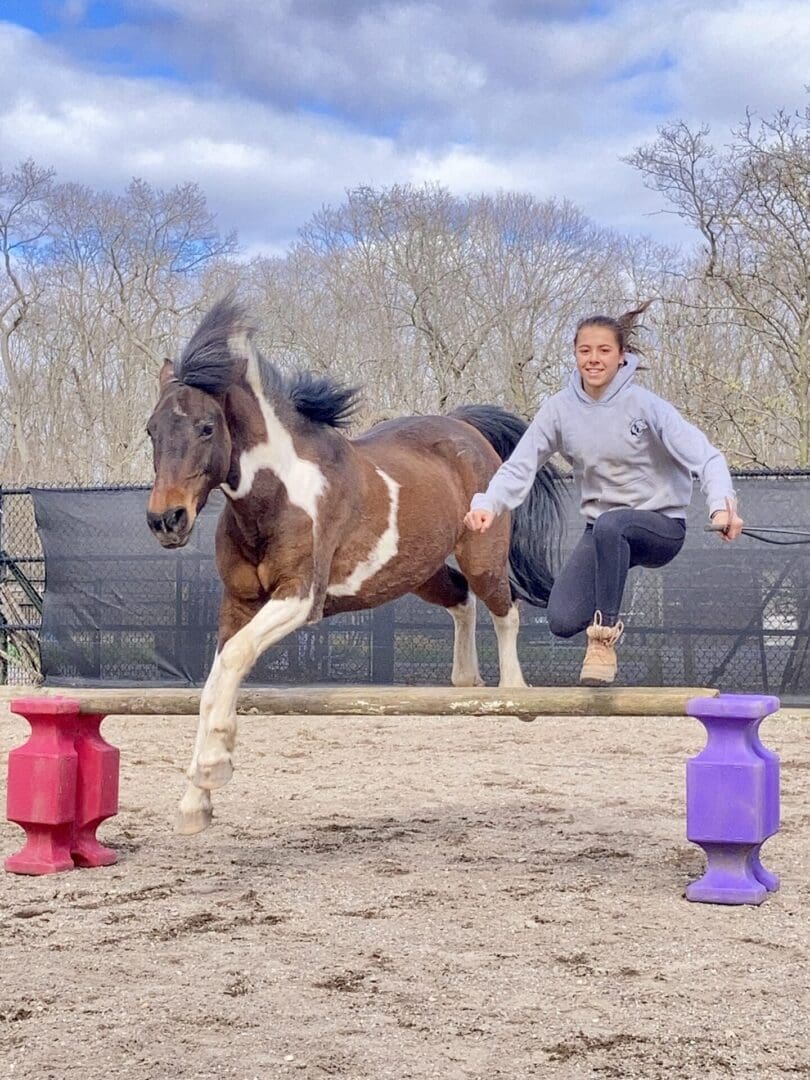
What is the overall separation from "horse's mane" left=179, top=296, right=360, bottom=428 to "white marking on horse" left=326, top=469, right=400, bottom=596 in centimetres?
41

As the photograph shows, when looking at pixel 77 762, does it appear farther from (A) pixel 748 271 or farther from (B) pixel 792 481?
(A) pixel 748 271

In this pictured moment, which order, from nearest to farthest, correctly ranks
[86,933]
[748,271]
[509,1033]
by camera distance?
1. [509,1033]
2. [86,933]
3. [748,271]

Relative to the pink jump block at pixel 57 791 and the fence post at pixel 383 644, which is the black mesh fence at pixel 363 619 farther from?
the pink jump block at pixel 57 791

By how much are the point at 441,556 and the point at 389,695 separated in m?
1.11

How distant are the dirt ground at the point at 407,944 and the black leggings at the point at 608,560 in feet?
3.32

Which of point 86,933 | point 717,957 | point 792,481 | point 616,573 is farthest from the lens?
point 792,481

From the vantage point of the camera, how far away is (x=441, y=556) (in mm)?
5574

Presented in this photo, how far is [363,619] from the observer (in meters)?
10.8

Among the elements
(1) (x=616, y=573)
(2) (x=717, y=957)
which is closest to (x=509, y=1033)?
(2) (x=717, y=957)

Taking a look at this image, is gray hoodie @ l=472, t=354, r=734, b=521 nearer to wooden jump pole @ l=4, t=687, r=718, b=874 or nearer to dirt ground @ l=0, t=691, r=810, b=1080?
wooden jump pole @ l=4, t=687, r=718, b=874

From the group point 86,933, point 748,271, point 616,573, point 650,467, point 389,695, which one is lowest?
point 86,933

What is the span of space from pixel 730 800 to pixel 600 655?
2.23ft

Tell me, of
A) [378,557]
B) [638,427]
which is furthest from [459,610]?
[638,427]

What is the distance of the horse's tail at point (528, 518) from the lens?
20.5 ft
